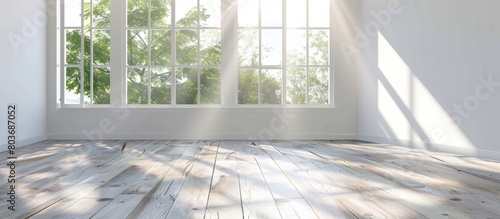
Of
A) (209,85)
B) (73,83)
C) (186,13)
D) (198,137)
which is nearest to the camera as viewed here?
(198,137)

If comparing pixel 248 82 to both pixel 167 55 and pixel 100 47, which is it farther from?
pixel 100 47

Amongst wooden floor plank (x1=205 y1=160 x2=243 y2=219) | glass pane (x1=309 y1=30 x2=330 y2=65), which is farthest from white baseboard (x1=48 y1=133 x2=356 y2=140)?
wooden floor plank (x1=205 y1=160 x2=243 y2=219)

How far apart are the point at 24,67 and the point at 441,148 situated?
4.78 m

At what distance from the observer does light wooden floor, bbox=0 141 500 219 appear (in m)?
1.82

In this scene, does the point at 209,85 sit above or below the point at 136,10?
below

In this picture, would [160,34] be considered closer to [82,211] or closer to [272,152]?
[272,152]

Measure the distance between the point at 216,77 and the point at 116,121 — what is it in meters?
3.41

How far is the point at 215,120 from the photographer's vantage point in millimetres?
5941

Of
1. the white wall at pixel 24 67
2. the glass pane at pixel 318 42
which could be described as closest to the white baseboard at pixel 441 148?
the glass pane at pixel 318 42

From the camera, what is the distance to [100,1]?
1145 centimetres

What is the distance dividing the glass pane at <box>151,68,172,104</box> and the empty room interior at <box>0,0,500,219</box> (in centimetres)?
298

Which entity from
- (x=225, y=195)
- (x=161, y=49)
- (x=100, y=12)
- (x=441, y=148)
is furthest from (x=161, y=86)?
(x=225, y=195)

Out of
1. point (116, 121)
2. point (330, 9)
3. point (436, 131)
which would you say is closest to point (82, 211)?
point (436, 131)

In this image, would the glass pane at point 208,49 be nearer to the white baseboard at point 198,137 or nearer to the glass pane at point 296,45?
the glass pane at point 296,45
